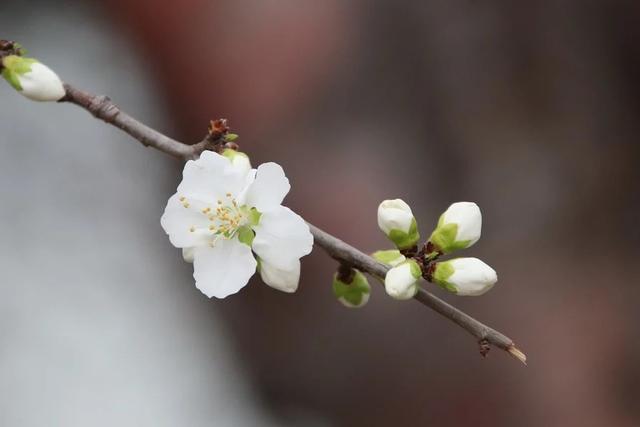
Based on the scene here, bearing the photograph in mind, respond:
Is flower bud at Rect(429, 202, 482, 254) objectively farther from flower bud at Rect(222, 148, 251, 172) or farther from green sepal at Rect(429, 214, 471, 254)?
flower bud at Rect(222, 148, 251, 172)

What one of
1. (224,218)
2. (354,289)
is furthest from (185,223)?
(354,289)

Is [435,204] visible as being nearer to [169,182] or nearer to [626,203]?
[626,203]

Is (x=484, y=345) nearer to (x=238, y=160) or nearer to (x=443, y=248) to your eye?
(x=443, y=248)

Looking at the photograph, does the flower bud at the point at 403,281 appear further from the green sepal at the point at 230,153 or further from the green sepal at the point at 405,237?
the green sepal at the point at 230,153

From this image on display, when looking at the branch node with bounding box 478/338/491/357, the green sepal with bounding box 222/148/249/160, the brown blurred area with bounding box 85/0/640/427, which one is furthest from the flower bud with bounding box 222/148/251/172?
the brown blurred area with bounding box 85/0/640/427

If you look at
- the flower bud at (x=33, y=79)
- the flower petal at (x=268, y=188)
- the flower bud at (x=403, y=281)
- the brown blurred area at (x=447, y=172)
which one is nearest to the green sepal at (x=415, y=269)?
the flower bud at (x=403, y=281)

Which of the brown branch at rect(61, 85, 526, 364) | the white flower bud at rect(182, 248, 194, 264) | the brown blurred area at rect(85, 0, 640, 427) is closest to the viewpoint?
the brown branch at rect(61, 85, 526, 364)

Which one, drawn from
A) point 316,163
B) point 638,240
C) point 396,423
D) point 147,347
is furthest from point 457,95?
point 147,347
